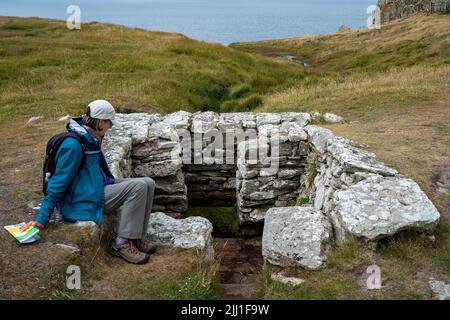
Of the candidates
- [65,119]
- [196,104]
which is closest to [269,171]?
[65,119]

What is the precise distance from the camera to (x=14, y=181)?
31.1 ft

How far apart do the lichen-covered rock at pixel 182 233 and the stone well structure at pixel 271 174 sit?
1.15m

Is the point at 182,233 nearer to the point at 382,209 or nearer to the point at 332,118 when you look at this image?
the point at 382,209

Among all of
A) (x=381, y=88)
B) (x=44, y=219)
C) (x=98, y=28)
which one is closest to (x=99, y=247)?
(x=44, y=219)

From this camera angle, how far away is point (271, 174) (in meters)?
12.4

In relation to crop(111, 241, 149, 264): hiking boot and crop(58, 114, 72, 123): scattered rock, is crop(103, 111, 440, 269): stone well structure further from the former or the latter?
crop(111, 241, 149, 264): hiking boot

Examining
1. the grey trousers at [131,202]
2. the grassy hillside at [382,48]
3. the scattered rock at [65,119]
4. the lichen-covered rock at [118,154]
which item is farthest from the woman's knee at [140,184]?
the grassy hillside at [382,48]

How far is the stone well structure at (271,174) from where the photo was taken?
7.79 m

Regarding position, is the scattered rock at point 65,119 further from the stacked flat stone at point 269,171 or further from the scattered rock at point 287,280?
the scattered rock at point 287,280

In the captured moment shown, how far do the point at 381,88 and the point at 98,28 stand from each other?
30.7 meters

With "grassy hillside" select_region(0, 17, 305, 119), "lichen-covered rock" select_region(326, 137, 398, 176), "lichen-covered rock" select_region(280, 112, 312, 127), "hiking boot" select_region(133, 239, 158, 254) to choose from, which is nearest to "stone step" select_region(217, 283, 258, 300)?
"hiking boot" select_region(133, 239, 158, 254)

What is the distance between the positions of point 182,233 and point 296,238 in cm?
212
